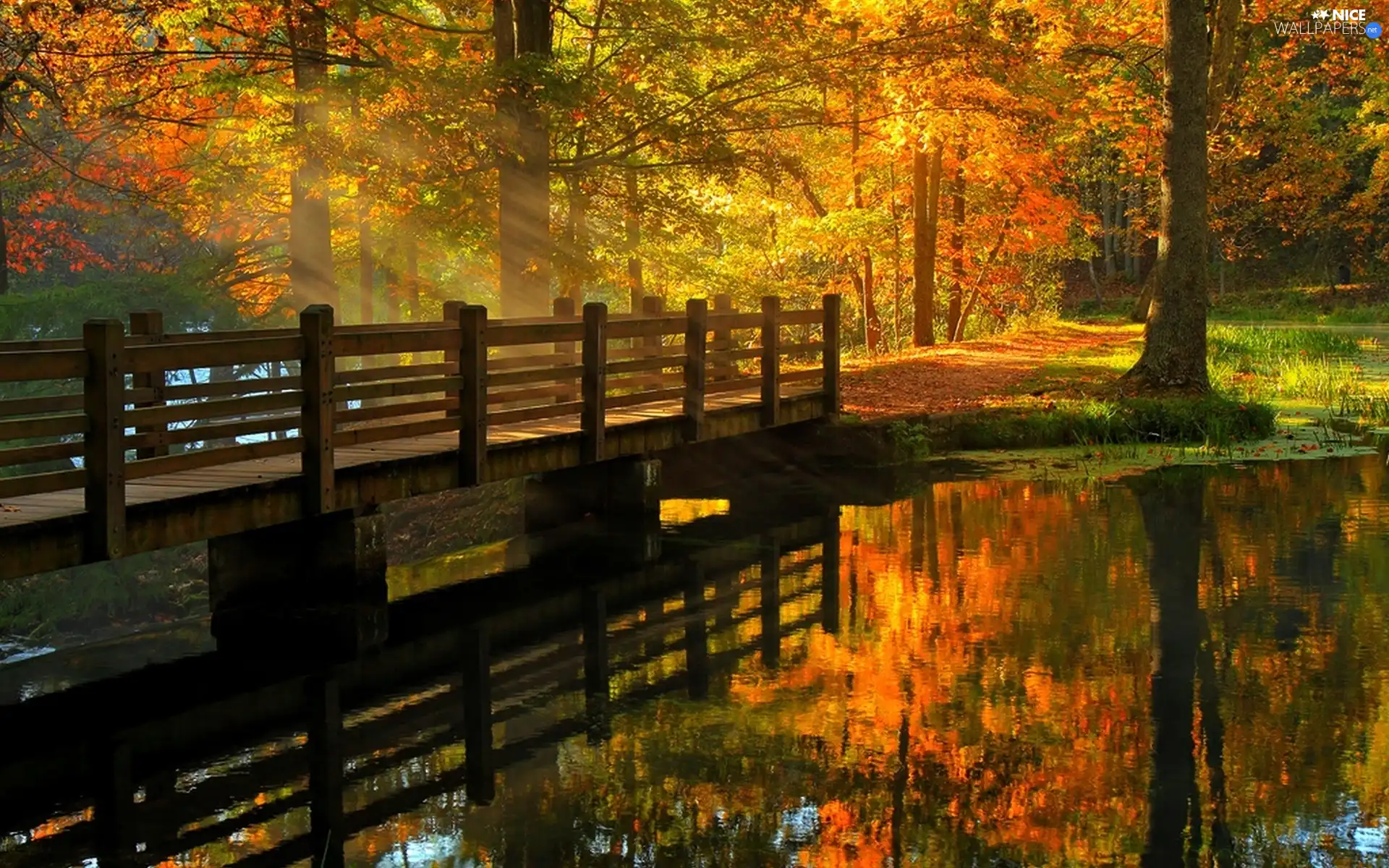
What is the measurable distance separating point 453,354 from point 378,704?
17.9 ft

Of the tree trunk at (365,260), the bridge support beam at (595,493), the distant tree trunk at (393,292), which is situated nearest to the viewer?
the bridge support beam at (595,493)

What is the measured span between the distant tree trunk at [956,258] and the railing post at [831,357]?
15.9m

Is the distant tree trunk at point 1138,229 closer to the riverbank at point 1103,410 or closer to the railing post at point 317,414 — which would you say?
the riverbank at point 1103,410

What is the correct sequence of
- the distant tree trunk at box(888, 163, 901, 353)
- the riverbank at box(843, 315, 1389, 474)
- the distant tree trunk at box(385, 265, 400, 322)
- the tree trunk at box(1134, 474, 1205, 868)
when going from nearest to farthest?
1. the tree trunk at box(1134, 474, 1205, 868)
2. the riverbank at box(843, 315, 1389, 474)
3. the distant tree trunk at box(888, 163, 901, 353)
4. the distant tree trunk at box(385, 265, 400, 322)

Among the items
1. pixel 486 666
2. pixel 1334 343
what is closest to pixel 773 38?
pixel 486 666

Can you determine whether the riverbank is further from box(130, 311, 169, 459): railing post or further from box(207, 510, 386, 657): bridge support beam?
box(130, 311, 169, 459): railing post

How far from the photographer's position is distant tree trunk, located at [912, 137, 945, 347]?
30828 mm

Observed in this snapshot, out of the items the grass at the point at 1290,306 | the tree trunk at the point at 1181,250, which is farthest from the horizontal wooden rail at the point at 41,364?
the grass at the point at 1290,306

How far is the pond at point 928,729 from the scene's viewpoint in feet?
21.5

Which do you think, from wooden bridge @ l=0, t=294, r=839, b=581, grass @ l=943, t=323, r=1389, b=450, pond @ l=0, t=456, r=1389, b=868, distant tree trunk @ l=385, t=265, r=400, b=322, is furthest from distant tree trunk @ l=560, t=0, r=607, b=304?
distant tree trunk @ l=385, t=265, r=400, b=322

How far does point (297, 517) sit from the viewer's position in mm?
10875

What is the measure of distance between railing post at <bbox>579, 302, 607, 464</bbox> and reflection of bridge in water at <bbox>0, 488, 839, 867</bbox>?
1.12 metres

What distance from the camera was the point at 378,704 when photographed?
927 cm

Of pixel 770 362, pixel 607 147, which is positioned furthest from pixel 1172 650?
pixel 607 147
